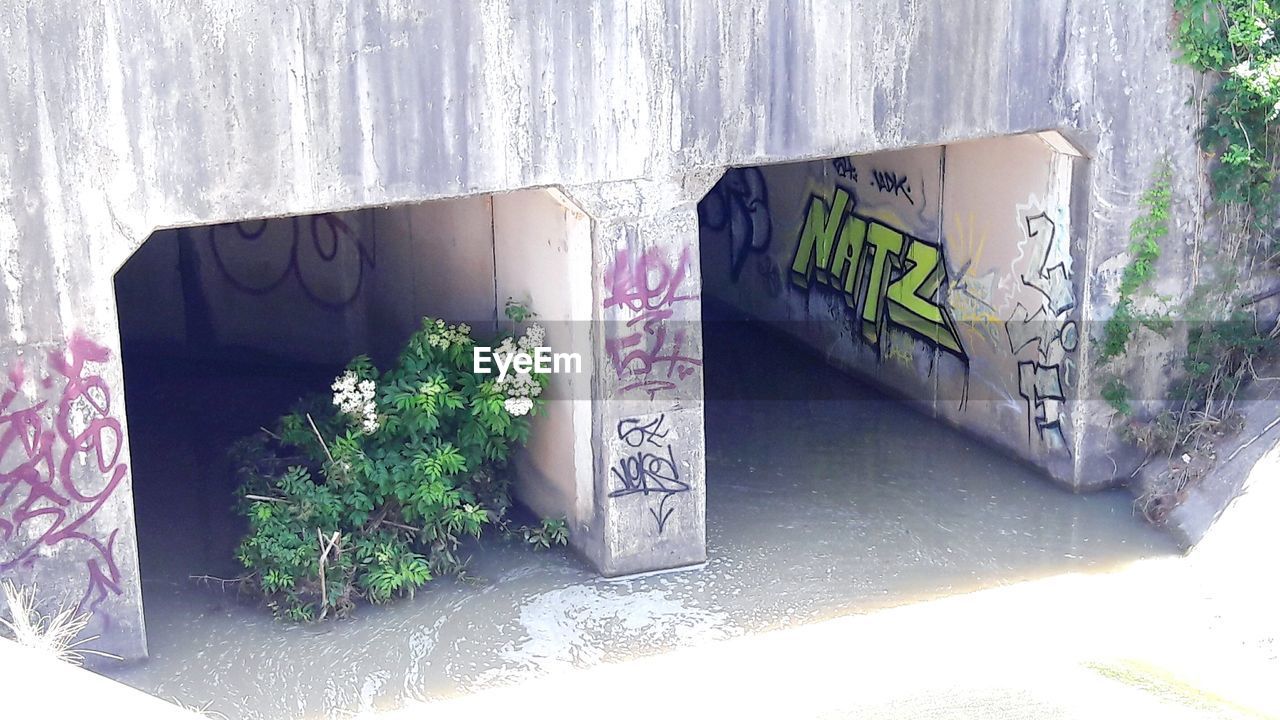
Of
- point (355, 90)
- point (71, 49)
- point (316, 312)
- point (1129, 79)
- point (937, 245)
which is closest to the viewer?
point (71, 49)

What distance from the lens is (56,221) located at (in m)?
7.86

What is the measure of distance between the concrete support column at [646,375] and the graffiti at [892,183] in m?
3.45

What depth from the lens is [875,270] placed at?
13055mm

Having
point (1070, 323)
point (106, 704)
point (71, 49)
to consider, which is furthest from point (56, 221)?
point (1070, 323)

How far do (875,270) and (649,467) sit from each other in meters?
4.23

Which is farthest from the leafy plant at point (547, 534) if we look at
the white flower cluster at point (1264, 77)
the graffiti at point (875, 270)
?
the white flower cluster at point (1264, 77)

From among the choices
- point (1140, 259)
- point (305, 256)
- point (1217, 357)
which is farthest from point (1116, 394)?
point (305, 256)

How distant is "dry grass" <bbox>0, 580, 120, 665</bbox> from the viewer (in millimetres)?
7863

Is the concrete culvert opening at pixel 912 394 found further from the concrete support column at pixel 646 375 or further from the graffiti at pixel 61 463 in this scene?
the graffiti at pixel 61 463

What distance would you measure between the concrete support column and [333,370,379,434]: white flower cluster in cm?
154

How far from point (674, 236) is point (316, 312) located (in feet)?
18.1

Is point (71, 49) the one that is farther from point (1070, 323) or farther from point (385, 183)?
point (1070, 323)

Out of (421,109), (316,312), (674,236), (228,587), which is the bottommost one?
(228,587)

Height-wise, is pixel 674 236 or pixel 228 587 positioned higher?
pixel 674 236
